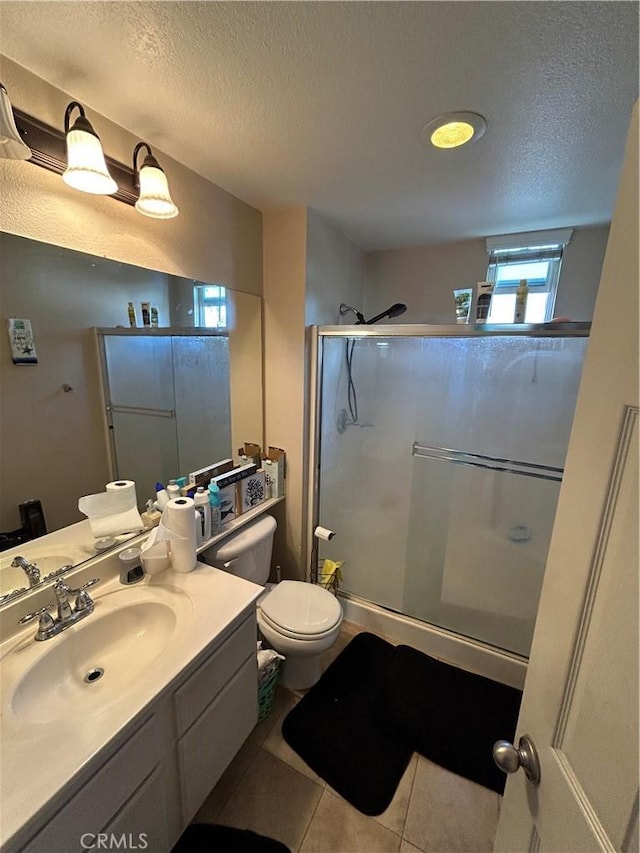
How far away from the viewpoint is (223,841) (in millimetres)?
1160

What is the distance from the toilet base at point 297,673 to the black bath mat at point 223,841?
1.76ft

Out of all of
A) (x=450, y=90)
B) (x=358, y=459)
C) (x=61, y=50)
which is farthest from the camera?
(x=358, y=459)

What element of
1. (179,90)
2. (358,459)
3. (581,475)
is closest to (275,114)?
(179,90)

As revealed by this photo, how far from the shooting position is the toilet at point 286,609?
5.04ft

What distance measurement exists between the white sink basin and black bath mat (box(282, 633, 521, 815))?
0.86 metres

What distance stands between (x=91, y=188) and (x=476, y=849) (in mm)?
2441

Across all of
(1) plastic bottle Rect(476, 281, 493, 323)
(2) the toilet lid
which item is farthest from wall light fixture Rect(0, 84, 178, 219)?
(2) the toilet lid

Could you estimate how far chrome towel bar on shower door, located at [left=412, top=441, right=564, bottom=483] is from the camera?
1.78m

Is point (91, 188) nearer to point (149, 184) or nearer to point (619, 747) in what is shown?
point (149, 184)

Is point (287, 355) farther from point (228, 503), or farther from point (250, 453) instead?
point (228, 503)

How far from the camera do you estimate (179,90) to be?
0.98 meters

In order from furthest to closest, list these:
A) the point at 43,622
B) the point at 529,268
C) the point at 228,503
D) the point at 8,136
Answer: the point at 529,268, the point at 228,503, the point at 43,622, the point at 8,136

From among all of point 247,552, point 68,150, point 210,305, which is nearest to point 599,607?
point 247,552

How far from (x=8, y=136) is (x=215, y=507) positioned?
133 cm
